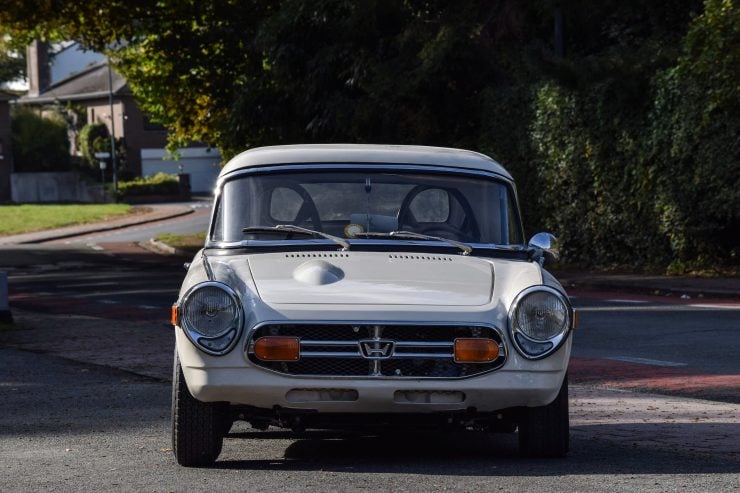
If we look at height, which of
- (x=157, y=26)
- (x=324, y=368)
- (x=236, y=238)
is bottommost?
(x=324, y=368)

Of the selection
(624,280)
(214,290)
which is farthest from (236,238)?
(624,280)

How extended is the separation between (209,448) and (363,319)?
40.6 inches

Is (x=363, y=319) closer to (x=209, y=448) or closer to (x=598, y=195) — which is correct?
(x=209, y=448)

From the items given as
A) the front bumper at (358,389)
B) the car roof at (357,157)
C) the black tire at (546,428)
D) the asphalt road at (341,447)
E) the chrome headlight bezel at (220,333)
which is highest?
the car roof at (357,157)

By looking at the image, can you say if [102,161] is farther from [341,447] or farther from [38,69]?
[341,447]

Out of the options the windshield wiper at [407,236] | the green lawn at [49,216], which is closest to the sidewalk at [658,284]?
the windshield wiper at [407,236]

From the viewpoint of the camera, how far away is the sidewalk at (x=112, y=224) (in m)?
50.7

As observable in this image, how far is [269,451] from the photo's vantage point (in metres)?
7.97

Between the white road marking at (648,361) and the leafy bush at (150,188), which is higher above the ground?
the white road marking at (648,361)

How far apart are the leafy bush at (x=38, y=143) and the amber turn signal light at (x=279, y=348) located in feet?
295

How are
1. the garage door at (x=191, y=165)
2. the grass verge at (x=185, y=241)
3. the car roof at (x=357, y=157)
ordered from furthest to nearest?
the garage door at (x=191, y=165) → the grass verge at (x=185, y=241) → the car roof at (x=357, y=157)

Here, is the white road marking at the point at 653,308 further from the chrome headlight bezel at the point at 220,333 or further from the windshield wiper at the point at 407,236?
the chrome headlight bezel at the point at 220,333

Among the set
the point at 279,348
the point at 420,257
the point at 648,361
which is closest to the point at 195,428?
the point at 279,348

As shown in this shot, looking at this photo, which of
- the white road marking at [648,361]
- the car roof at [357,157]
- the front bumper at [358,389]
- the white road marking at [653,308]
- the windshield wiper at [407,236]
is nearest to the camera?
the front bumper at [358,389]
